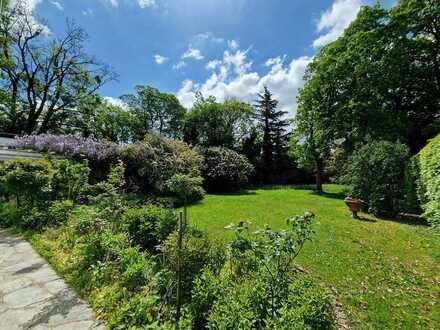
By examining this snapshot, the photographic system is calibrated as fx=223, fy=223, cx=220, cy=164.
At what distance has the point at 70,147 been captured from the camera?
32.0 ft

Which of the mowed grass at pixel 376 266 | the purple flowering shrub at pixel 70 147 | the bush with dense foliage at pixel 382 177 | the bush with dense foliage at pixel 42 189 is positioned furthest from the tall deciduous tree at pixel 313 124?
the bush with dense foliage at pixel 42 189

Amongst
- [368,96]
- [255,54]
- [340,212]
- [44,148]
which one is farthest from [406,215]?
[44,148]

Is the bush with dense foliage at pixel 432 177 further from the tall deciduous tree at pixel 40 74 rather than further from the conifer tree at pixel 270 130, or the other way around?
the tall deciduous tree at pixel 40 74

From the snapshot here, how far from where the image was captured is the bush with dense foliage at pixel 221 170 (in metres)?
14.1

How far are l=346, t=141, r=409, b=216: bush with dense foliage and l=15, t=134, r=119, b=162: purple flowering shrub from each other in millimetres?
10662

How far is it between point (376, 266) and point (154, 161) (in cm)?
858

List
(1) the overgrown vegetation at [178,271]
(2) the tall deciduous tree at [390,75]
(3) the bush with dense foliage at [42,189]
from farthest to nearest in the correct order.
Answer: (2) the tall deciduous tree at [390,75], (3) the bush with dense foliage at [42,189], (1) the overgrown vegetation at [178,271]

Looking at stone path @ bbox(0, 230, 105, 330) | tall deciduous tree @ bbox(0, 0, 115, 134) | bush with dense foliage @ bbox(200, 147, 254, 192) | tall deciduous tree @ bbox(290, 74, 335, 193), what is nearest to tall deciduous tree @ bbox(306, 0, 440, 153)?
tall deciduous tree @ bbox(290, 74, 335, 193)

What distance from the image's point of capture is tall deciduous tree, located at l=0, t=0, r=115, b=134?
16406 mm

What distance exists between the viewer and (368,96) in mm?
12328

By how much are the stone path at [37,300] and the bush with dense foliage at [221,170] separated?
10.6 m

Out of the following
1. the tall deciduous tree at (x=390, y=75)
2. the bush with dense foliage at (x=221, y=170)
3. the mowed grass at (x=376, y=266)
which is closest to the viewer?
the mowed grass at (x=376, y=266)

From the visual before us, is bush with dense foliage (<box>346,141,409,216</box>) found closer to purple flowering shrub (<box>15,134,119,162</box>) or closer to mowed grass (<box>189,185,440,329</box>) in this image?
mowed grass (<box>189,185,440,329</box>)

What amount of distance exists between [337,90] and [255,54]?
5.57 metres
